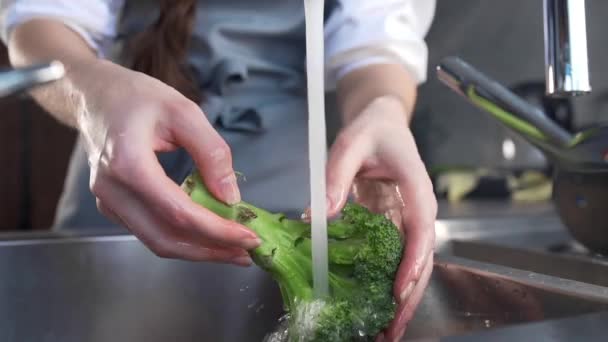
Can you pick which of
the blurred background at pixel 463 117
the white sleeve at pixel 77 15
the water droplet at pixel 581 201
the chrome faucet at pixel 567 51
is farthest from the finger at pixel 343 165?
the blurred background at pixel 463 117

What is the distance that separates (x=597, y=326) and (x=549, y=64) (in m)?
0.25

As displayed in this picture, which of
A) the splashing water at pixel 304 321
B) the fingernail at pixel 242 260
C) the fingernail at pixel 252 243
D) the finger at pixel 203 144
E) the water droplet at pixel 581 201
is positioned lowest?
the water droplet at pixel 581 201

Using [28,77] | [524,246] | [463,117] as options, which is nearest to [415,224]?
[28,77]

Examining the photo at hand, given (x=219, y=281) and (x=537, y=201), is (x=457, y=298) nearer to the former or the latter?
(x=219, y=281)

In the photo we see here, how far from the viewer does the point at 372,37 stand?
2.81 feet

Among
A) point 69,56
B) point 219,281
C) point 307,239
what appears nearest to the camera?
point 307,239

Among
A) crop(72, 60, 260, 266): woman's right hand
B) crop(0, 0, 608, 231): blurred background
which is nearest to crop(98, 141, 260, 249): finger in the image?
crop(72, 60, 260, 266): woman's right hand

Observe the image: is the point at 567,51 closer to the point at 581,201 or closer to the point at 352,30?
the point at 581,201

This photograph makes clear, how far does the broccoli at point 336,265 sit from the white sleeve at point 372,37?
1.22 feet

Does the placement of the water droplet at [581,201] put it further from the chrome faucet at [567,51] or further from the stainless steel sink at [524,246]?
the chrome faucet at [567,51]

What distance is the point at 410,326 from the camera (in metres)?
0.62

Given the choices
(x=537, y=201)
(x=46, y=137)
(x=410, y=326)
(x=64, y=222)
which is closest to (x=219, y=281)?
(x=410, y=326)

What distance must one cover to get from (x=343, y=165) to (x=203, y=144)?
0.43ft

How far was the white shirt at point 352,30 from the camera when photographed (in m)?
0.82
